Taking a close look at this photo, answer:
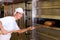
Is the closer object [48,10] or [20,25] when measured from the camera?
[48,10]

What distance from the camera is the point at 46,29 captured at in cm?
109

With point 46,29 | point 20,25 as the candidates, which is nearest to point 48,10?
point 46,29

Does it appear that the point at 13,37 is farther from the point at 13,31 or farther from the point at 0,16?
the point at 0,16

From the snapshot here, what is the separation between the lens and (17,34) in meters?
1.14

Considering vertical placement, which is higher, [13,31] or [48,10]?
[48,10]

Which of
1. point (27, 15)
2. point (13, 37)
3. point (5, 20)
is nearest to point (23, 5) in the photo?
point (27, 15)

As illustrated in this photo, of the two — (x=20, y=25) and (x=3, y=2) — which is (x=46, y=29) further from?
(x=3, y=2)

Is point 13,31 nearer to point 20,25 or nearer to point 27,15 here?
point 20,25

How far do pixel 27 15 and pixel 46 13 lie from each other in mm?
189

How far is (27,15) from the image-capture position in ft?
3.81

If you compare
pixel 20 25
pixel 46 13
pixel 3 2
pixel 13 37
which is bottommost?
pixel 13 37

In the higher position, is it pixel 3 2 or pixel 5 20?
pixel 3 2

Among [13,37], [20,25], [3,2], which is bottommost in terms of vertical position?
[13,37]

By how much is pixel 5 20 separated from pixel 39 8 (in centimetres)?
35
